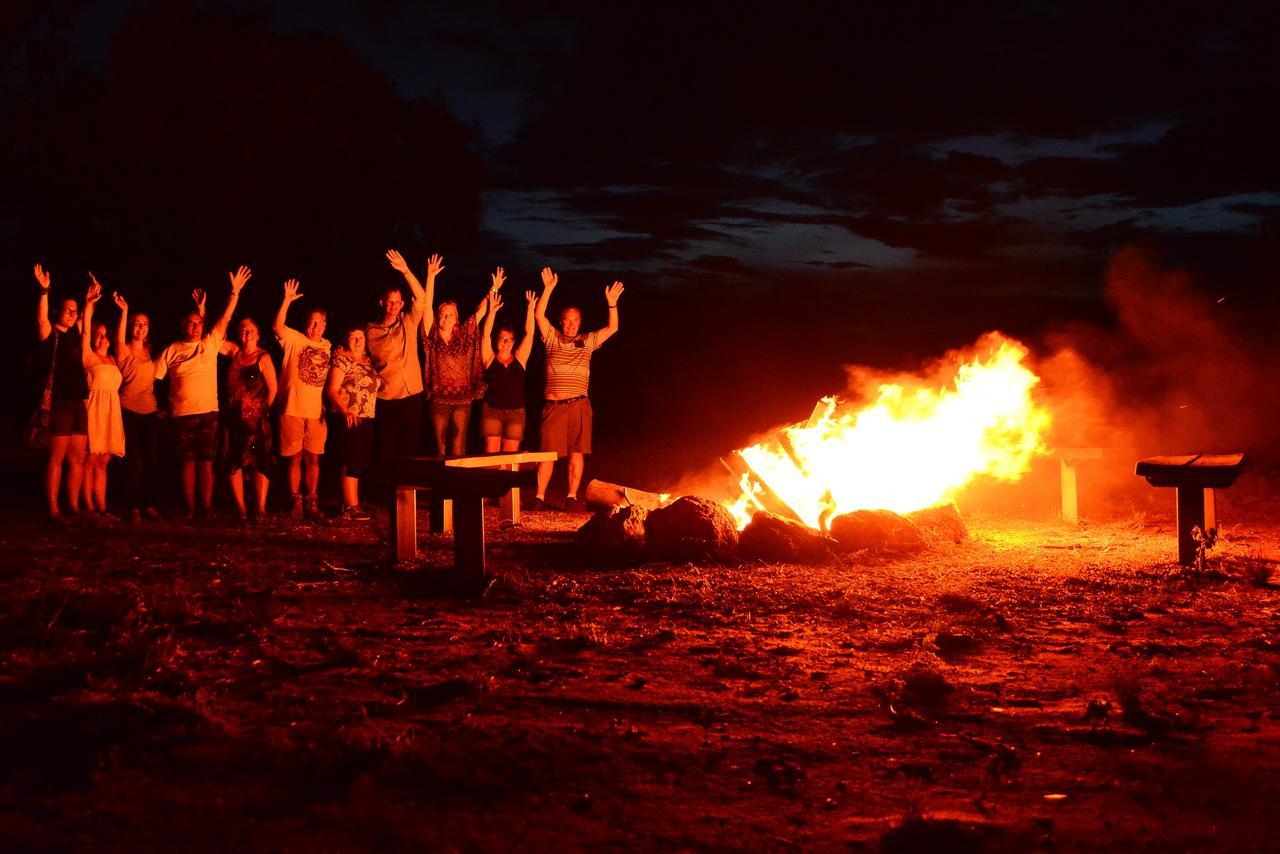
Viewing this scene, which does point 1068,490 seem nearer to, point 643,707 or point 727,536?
point 727,536

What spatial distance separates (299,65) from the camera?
1659cm

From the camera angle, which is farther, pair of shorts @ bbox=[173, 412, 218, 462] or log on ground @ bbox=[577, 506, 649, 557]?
pair of shorts @ bbox=[173, 412, 218, 462]

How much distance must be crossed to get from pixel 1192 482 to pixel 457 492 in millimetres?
5329

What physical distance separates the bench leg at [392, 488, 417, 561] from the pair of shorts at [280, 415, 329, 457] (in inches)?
95.9

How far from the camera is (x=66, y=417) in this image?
9273mm

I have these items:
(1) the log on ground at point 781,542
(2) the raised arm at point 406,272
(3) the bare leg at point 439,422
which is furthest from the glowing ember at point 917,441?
(2) the raised arm at point 406,272

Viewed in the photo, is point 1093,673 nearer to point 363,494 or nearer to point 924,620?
point 924,620

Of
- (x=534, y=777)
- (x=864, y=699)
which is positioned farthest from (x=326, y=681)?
(x=864, y=699)

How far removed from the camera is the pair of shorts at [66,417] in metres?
9.25

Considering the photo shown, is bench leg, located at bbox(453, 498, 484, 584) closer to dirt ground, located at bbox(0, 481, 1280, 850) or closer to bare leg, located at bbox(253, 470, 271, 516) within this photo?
dirt ground, located at bbox(0, 481, 1280, 850)

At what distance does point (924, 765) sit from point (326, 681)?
9.11 feet

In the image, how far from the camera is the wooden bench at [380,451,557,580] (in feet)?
22.8

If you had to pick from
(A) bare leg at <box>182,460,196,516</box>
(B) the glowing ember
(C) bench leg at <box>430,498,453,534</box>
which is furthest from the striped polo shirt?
(A) bare leg at <box>182,460,196,516</box>

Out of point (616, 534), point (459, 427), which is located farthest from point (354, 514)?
point (616, 534)
